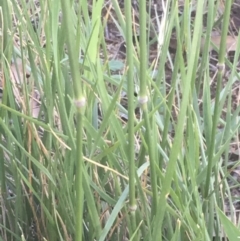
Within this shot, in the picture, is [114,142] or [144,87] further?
[114,142]

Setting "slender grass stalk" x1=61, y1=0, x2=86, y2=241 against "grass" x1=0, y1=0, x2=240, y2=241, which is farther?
"grass" x1=0, y1=0, x2=240, y2=241

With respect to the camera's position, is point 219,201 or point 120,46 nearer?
point 219,201

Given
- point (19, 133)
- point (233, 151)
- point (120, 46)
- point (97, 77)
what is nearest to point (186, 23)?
point (97, 77)

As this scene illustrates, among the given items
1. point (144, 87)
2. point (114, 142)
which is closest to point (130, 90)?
point (144, 87)

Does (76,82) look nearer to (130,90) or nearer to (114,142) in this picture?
→ (130,90)

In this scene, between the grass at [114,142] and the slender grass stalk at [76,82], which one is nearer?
the slender grass stalk at [76,82]

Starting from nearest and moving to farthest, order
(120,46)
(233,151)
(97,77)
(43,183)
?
(97,77) < (43,183) < (233,151) < (120,46)

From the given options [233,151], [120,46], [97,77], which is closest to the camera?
[97,77]

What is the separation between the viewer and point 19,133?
53cm

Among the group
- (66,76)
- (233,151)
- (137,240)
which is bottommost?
(233,151)

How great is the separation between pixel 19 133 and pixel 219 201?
25cm

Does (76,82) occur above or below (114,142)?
above

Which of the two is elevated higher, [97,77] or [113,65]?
[97,77]

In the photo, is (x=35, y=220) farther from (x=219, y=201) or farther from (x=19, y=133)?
(x=219, y=201)
